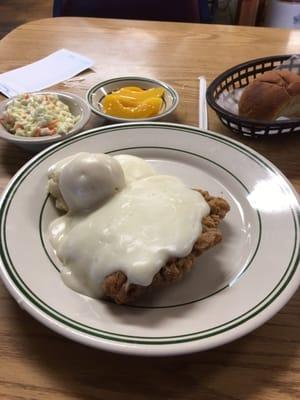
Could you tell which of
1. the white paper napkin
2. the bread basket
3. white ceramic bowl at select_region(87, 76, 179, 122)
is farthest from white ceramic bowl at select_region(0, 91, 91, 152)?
the bread basket

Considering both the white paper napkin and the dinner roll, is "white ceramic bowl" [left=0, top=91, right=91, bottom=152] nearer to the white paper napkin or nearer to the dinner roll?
the white paper napkin

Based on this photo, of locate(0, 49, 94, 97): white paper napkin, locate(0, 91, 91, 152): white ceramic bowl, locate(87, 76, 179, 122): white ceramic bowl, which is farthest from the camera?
locate(0, 49, 94, 97): white paper napkin

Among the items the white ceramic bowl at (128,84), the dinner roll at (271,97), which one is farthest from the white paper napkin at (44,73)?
the dinner roll at (271,97)

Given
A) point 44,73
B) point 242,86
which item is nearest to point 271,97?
point 242,86

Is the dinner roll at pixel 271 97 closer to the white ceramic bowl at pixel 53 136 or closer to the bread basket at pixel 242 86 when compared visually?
the bread basket at pixel 242 86

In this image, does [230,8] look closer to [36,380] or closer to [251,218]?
[251,218]

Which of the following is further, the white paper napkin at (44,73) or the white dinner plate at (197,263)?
the white paper napkin at (44,73)
